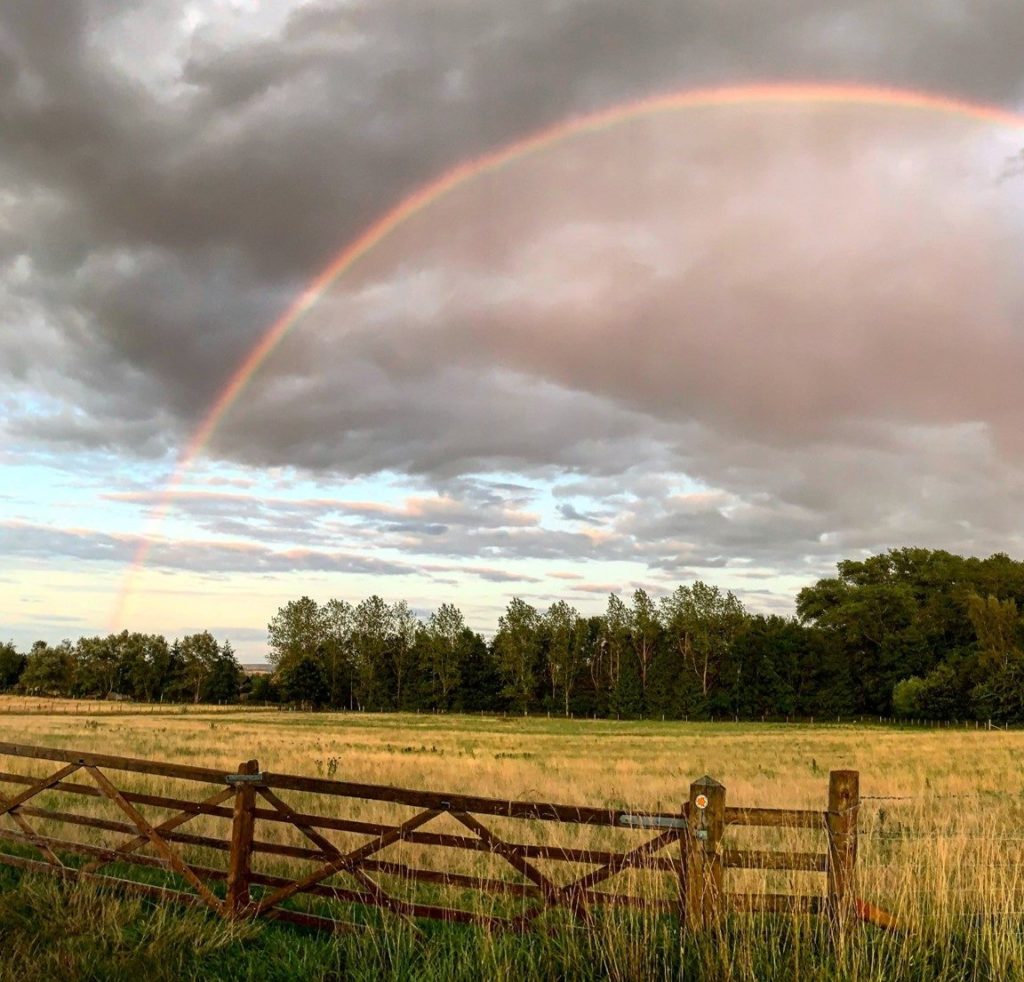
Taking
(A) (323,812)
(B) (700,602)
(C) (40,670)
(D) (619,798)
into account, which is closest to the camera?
(A) (323,812)

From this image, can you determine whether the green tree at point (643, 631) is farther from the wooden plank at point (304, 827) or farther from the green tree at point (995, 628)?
the wooden plank at point (304, 827)

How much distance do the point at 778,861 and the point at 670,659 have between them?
106 m

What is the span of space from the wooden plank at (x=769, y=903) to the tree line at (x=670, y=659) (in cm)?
8258

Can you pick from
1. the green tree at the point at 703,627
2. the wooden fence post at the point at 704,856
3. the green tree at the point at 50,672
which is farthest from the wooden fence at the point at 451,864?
the green tree at the point at 50,672

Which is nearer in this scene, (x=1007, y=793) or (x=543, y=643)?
(x=1007, y=793)

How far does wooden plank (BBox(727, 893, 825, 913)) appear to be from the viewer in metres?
6.69

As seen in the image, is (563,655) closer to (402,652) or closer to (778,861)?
(402,652)

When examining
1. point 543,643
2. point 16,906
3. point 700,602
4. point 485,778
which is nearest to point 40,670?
point 543,643

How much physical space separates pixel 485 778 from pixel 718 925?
16929 mm

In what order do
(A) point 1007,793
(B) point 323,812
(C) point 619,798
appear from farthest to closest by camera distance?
(A) point 1007,793, (C) point 619,798, (B) point 323,812

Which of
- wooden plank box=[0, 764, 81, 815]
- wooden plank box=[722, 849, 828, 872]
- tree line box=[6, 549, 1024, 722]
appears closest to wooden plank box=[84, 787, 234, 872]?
wooden plank box=[0, 764, 81, 815]

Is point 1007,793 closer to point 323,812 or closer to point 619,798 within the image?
point 619,798

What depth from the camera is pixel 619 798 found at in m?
17.9

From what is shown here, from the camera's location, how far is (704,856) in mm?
6789
